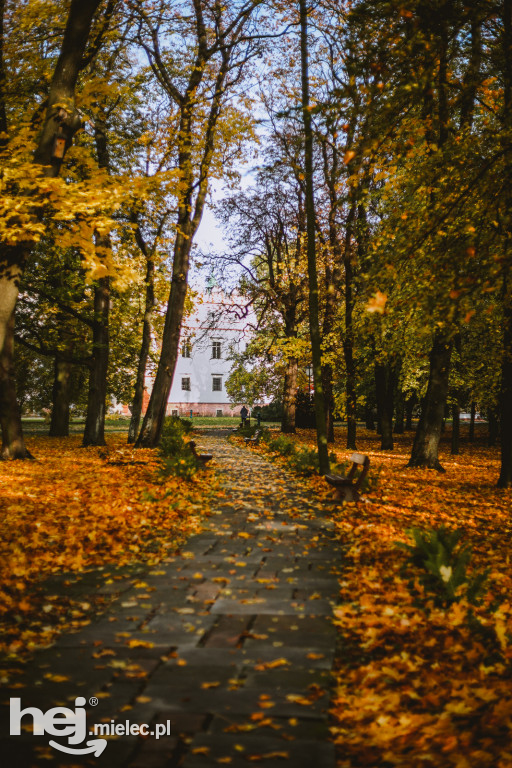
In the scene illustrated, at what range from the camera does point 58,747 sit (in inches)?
102

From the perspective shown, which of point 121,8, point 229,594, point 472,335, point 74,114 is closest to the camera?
point 229,594

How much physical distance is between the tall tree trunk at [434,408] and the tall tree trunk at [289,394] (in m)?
12.0

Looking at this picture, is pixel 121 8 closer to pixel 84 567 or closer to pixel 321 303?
pixel 321 303

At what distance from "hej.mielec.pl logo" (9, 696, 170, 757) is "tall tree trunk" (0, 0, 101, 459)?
9.52 metres

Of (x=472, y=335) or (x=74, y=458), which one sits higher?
(x=472, y=335)

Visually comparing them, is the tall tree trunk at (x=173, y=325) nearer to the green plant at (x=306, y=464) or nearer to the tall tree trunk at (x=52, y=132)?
the tall tree trunk at (x=52, y=132)

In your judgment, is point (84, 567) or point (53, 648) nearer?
point (53, 648)

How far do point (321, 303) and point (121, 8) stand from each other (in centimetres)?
1154

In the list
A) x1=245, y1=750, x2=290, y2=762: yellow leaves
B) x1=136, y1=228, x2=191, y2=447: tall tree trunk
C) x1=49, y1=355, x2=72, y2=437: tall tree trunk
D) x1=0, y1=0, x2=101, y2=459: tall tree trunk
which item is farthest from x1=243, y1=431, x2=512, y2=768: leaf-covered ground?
x1=49, y1=355, x2=72, y2=437: tall tree trunk

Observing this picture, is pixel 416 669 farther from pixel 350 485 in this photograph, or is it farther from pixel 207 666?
pixel 350 485

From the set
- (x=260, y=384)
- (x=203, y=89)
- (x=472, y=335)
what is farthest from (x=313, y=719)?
(x=260, y=384)

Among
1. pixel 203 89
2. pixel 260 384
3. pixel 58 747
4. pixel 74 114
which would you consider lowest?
pixel 58 747

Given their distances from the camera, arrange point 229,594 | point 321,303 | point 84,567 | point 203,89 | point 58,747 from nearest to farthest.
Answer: point 58,747 < point 229,594 < point 84,567 < point 203,89 < point 321,303

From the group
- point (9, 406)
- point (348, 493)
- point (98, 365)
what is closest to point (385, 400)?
point (98, 365)
